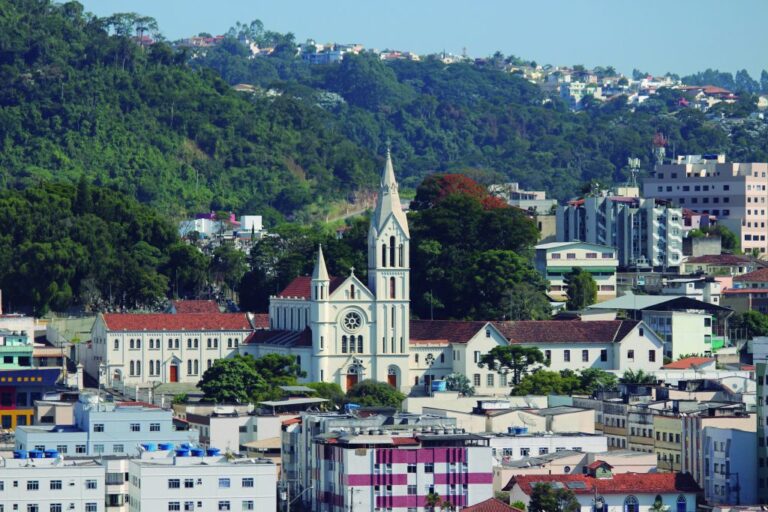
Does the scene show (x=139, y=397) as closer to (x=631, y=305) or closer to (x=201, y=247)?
(x=631, y=305)

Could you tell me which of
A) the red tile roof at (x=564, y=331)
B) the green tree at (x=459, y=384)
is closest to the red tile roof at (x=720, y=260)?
the red tile roof at (x=564, y=331)

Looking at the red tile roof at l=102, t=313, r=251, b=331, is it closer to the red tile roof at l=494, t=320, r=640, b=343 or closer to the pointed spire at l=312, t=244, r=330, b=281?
the pointed spire at l=312, t=244, r=330, b=281

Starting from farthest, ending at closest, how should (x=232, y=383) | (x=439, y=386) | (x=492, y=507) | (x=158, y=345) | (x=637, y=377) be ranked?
(x=158, y=345)
(x=637, y=377)
(x=439, y=386)
(x=232, y=383)
(x=492, y=507)

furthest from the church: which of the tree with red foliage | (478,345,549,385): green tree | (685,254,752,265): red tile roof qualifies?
(685,254,752,265): red tile roof

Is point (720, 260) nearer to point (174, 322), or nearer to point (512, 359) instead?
point (512, 359)

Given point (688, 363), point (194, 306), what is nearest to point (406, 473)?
point (688, 363)

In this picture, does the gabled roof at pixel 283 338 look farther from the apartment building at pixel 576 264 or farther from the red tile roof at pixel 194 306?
the apartment building at pixel 576 264
